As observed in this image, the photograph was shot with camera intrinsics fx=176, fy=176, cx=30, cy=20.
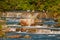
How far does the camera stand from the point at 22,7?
97.3 inches

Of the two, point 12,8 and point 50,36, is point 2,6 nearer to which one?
point 12,8

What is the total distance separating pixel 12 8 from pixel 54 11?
588 mm

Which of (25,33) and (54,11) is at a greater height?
(54,11)

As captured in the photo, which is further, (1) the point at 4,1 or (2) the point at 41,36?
(1) the point at 4,1

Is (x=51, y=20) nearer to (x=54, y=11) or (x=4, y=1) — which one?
(x=54, y=11)

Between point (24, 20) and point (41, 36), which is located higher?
point (24, 20)

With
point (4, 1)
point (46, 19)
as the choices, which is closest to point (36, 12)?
point (46, 19)

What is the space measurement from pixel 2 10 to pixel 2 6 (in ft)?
0.20

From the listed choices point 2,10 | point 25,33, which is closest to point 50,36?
point 25,33

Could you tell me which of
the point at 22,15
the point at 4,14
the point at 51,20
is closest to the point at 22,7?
the point at 22,15

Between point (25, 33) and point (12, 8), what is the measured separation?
1.32ft

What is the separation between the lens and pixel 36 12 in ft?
8.00

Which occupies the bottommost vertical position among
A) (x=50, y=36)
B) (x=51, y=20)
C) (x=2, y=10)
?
(x=50, y=36)

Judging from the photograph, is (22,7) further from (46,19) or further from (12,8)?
(46,19)
